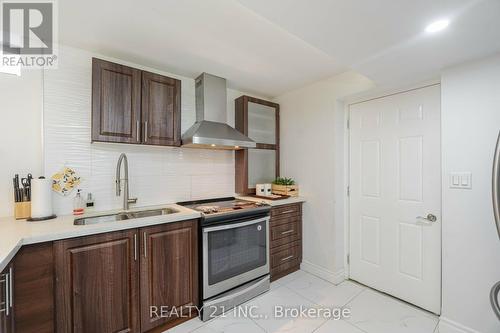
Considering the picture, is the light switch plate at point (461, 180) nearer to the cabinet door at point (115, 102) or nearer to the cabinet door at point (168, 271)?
the cabinet door at point (168, 271)

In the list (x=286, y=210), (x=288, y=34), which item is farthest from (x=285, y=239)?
(x=288, y=34)

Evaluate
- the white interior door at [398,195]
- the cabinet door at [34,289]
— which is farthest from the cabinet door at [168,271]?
the white interior door at [398,195]

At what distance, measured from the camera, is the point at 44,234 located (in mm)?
1258

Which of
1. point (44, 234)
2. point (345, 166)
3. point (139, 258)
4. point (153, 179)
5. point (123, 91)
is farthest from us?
point (345, 166)

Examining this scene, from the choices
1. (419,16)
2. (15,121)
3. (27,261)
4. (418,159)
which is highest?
(419,16)

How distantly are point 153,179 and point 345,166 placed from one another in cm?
215

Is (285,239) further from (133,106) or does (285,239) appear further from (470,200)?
(133,106)

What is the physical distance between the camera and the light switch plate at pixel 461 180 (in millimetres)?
1610

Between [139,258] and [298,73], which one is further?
[298,73]

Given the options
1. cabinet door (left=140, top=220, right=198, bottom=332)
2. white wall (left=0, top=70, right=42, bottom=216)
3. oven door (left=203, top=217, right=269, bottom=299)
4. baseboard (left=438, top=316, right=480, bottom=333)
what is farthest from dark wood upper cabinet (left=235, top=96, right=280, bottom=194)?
baseboard (left=438, top=316, right=480, bottom=333)

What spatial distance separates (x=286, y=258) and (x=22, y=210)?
247 centimetres

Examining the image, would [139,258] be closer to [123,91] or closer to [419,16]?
[123,91]

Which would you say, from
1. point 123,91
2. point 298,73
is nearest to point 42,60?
point 123,91

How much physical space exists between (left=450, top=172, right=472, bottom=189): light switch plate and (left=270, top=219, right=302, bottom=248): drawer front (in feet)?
5.08
